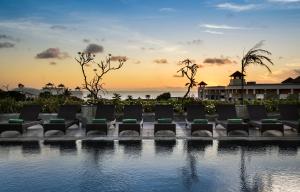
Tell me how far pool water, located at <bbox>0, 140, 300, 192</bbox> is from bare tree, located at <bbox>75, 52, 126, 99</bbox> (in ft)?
34.8

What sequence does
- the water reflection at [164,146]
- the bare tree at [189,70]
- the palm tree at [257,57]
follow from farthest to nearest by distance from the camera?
1. the bare tree at [189,70]
2. the palm tree at [257,57]
3. the water reflection at [164,146]

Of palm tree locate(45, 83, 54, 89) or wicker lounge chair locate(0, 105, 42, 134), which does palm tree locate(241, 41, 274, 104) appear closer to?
wicker lounge chair locate(0, 105, 42, 134)

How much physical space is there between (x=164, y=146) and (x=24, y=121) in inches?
237

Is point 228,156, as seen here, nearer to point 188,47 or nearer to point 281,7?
point 281,7

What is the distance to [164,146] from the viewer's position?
37.2ft

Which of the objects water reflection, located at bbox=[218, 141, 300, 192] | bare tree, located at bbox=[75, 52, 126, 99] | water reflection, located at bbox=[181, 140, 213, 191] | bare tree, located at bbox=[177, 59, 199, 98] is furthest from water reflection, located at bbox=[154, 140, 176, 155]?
bare tree, located at bbox=[177, 59, 199, 98]

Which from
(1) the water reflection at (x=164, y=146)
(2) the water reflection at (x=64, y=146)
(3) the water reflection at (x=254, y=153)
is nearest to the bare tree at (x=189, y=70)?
(1) the water reflection at (x=164, y=146)

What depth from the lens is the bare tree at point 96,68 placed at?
2227 centimetres

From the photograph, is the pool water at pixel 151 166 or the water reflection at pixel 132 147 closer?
the pool water at pixel 151 166

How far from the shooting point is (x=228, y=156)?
32.1 feet

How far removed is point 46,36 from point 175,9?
751 cm

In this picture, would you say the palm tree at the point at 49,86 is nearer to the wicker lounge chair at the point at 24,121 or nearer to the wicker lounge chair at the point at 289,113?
the wicker lounge chair at the point at 24,121

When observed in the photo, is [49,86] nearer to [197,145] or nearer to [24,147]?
A: [24,147]

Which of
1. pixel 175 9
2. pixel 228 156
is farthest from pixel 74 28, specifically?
pixel 228 156
